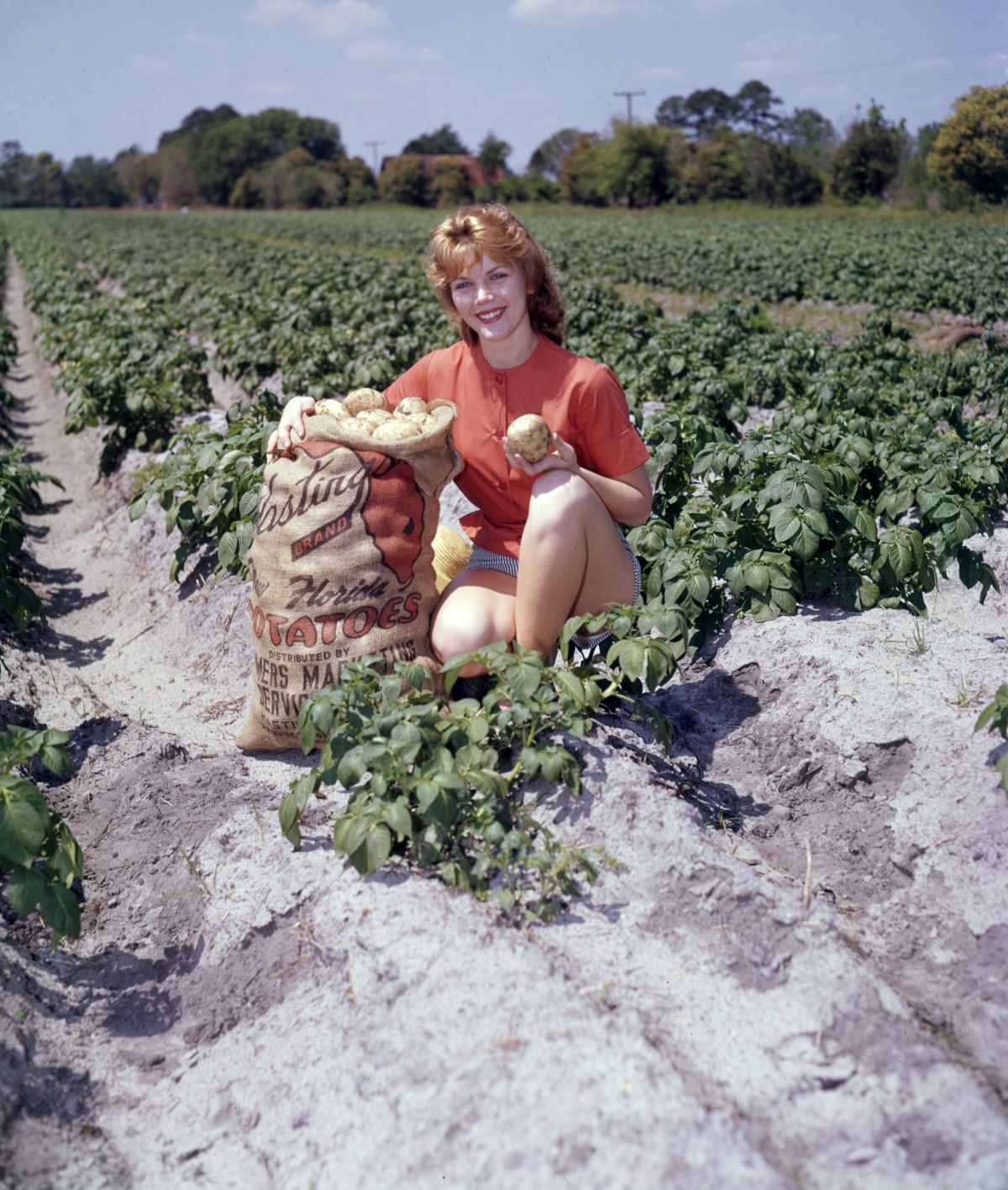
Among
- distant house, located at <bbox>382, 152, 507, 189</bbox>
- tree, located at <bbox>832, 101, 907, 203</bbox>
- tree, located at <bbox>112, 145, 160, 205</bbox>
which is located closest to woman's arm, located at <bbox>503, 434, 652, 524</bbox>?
tree, located at <bbox>832, 101, 907, 203</bbox>

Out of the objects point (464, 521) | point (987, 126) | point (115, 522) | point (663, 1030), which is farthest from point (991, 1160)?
point (987, 126)

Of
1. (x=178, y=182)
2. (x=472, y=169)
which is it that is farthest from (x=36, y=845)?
(x=178, y=182)

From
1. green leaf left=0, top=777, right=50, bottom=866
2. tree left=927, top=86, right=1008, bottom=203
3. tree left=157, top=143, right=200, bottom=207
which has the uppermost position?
tree left=157, top=143, right=200, bottom=207

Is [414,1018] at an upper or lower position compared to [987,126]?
lower

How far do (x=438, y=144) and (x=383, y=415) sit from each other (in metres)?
94.9

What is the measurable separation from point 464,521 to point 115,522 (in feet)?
13.0

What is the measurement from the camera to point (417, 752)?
8.20ft

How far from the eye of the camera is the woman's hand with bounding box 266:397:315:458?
3115 millimetres

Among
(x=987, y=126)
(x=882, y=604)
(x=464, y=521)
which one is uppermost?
(x=987, y=126)

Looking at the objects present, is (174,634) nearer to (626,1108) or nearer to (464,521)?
(464,521)

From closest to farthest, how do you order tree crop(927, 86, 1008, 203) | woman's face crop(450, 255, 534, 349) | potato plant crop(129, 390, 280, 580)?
woman's face crop(450, 255, 534, 349) → potato plant crop(129, 390, 280, 580) → tree crop(927, 86, 1008, 203)

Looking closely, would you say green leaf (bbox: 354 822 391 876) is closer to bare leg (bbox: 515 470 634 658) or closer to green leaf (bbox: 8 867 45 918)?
green leaf (bbox: 8 867 45 918)

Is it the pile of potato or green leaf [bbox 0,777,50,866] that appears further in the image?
the pile of potato

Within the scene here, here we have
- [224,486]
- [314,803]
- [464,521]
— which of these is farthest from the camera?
[224,486]
